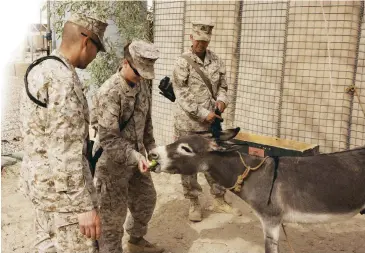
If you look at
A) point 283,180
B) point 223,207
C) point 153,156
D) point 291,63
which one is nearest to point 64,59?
point 153,156

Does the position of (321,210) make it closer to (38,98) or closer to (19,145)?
(38,98)

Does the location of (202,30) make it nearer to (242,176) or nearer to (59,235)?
(242,176)

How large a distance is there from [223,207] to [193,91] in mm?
1893

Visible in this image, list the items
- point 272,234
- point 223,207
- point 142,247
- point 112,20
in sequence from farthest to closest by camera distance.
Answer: point 112,20 → point 223,207 → point 142,247 → point 272,234

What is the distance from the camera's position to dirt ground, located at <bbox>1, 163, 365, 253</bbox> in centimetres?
482

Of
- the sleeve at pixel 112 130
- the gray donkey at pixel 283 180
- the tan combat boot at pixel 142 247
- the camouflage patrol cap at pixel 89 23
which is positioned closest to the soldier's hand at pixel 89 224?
the sleeve at pixel 112 130

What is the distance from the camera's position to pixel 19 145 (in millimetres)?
7977

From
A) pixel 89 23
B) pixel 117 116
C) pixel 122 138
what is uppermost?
pixel 89 23

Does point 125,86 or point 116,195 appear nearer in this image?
point 125,86

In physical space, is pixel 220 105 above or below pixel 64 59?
below

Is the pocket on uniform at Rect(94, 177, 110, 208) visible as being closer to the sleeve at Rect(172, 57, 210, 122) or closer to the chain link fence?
the sleeve at Rect(172, 57, 210, 122)

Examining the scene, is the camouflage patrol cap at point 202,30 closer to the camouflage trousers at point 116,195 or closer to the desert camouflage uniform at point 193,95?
the desert camouflage uniform at point 193,95

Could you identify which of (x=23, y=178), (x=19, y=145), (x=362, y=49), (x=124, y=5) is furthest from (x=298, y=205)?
(x=124, y=5)

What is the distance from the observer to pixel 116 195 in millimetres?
3773
